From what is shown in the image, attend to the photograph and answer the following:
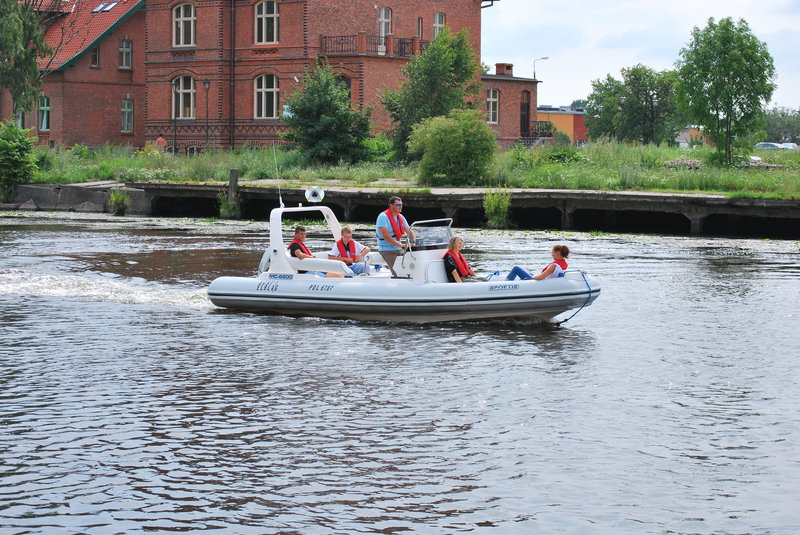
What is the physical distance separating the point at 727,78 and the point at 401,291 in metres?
25.3

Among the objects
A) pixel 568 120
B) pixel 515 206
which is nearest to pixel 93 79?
pixel 515 206

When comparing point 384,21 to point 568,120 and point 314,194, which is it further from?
point 568,120

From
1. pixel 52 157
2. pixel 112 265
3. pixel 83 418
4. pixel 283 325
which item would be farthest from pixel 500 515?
pixel 52 157

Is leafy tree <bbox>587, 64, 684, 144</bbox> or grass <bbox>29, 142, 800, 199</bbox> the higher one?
leafy tree <bbox>587, 64, 684, 144</bbox>

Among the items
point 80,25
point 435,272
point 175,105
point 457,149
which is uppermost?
point 80,25

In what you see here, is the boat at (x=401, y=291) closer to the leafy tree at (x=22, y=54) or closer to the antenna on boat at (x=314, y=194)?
the antenna on boat at (x=314, y=194)

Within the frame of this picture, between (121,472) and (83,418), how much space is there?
187 cm

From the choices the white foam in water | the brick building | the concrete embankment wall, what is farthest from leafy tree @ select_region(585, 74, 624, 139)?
the white foam in water

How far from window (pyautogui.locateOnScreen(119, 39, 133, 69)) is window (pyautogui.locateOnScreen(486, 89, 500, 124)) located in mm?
18116

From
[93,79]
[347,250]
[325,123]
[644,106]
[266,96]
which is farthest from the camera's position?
[644,106]

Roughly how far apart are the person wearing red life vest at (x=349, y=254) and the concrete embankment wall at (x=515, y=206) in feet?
49.2

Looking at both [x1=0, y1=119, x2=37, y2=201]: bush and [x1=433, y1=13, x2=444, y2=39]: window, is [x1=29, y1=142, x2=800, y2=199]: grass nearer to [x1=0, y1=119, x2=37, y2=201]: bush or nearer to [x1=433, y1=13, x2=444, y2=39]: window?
[x1=0, y1=119, x2=37, y2=201]: bush

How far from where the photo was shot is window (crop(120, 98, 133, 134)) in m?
58.6

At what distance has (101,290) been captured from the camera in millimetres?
19938
